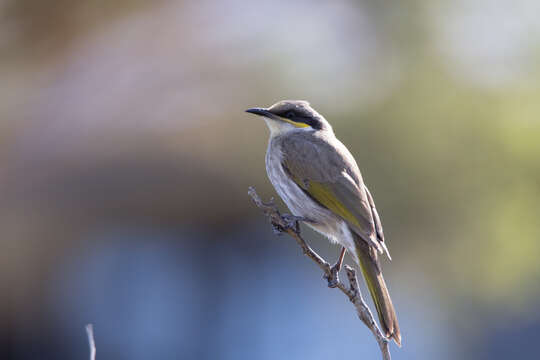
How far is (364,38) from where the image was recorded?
7703mm

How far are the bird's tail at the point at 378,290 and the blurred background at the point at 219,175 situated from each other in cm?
441

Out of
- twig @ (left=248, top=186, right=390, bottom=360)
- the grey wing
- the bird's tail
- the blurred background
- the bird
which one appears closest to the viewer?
twig @ (left=248, top=186, right=390, bottom=360)

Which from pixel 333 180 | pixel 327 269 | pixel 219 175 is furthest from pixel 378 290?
pixel 219 175

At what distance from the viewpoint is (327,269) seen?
2.69 m

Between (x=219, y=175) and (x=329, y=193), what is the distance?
4.62 metres

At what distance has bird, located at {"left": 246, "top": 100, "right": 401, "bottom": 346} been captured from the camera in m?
2.97

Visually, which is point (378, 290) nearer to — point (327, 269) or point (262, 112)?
point (327, 269)

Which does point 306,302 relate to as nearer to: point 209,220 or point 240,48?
point 209,220

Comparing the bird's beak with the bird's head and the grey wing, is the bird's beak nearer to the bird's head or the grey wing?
the bird's head

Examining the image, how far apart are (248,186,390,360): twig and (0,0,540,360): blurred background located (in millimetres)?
4640

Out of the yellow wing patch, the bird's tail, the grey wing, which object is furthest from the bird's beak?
the bird's tail

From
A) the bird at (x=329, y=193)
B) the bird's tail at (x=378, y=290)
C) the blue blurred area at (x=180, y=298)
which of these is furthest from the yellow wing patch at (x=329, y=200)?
the blue blurred area at (x=180, y=298)

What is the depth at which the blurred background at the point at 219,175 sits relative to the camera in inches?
287

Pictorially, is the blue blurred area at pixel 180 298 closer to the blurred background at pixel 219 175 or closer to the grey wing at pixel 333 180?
the blurred background at pixel 219 175
